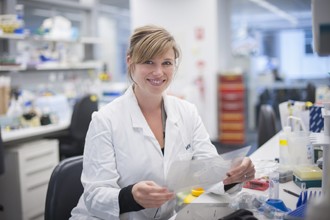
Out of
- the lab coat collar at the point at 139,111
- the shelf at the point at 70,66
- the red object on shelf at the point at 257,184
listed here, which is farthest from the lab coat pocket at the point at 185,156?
the shelf at the point at 70,66

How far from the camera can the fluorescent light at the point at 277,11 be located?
955 cm

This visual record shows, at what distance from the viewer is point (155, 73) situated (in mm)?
1528

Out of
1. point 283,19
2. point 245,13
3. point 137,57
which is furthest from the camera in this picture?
point 283,19

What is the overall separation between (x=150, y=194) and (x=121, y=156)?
0.31 metres

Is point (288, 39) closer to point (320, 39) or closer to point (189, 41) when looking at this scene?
point (189, 41)

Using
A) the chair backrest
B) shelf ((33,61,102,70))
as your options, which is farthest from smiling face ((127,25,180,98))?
shelf ((33,61,102,70))

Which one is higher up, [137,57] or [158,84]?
[137,57]

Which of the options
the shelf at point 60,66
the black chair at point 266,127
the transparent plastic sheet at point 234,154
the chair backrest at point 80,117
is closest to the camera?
the transparent plastic sheet at point 234,154

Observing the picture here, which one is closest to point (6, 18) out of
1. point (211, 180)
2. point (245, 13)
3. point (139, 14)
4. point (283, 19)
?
point (139, 14)

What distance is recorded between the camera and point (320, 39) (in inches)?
40.6

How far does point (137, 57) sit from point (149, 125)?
0.30 metres

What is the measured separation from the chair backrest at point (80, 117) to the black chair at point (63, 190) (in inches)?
84.8

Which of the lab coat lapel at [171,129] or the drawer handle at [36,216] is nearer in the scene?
the lab coat lapel at [171,129]

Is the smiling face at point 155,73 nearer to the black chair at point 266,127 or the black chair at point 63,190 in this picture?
the black chair at point 63,190
